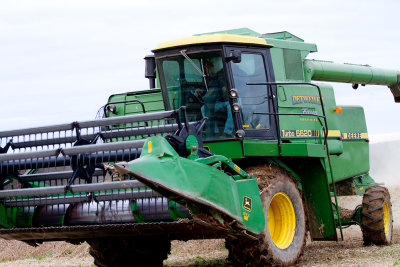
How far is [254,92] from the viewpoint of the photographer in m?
8.26

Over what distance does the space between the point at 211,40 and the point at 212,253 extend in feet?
12.5

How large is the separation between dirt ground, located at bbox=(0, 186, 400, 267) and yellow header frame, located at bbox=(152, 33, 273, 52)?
266 centimetres

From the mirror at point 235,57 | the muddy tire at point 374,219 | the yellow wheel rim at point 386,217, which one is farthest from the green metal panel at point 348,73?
the mirror at point 235,57

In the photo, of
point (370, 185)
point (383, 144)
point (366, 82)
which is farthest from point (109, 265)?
point (383, 144)

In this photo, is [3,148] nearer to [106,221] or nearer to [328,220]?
[106,221]

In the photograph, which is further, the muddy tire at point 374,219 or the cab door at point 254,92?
the muddy tire at point 374,219

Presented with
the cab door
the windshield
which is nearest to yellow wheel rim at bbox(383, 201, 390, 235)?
the cab door

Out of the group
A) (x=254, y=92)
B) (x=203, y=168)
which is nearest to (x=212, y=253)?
(x=254, y=92)

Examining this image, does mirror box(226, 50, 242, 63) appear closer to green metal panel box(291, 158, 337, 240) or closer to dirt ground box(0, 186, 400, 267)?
green metal panel box(291, 158, 337, 240)

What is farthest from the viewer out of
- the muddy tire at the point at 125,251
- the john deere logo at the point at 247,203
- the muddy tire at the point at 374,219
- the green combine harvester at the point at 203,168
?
the muddy tire at the point at 374,219

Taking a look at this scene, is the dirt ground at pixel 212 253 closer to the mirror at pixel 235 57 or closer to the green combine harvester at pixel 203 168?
the green combine harvester at pixel 203 168

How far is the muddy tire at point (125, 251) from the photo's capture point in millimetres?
8391

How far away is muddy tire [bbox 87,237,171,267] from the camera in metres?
8.39

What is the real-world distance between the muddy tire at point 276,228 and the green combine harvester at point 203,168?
0.5 inches
